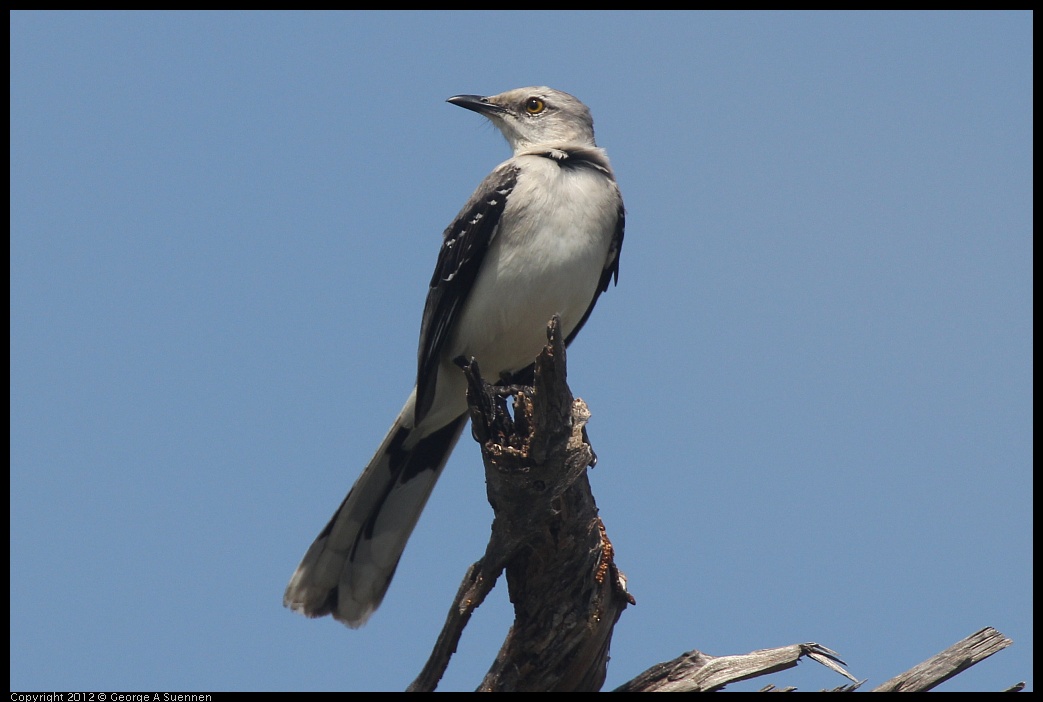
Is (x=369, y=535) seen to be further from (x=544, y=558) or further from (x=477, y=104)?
(x=477, y=104)

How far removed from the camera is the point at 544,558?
603cm

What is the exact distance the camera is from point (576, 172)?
785 centimetres

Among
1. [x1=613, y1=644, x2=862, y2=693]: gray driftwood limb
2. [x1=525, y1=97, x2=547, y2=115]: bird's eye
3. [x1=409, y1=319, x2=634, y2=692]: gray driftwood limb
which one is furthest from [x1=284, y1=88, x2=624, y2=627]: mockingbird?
[x1=613, y1=644, x2=862, y2=693]: gray driftwood limb

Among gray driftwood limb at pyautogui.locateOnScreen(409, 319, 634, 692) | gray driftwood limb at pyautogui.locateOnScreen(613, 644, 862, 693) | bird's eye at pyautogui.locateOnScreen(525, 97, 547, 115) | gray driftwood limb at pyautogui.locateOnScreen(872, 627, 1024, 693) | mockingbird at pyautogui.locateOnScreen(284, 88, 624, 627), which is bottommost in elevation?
gray driftwood limb at pyautogui.locateOnScreen(872, 627, 1024, 693)

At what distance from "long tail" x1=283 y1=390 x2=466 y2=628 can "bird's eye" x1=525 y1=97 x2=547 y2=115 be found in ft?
9.27

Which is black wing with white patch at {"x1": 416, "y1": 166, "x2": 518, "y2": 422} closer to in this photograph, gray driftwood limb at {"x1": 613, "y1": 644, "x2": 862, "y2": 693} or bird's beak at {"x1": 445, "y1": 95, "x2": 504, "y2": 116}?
bird's beak at {"x1": 445, "y1": 95, "x2": 504, "y2": 116}

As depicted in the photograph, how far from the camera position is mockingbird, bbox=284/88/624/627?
23.7 feet

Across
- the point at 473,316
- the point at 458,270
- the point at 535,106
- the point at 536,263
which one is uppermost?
the point at 535,106

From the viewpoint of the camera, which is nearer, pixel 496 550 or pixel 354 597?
pixel 496 550

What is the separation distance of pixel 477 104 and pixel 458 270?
2.24m

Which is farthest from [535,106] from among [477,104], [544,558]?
[544,558]
